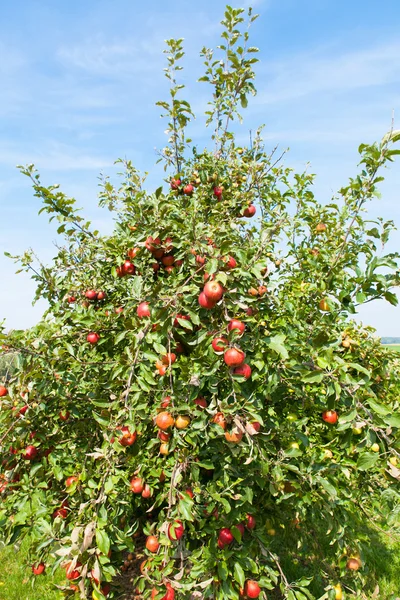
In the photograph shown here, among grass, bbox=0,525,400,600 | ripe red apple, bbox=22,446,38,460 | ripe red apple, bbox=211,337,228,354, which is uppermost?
ripe red apple, bbox=211,337,228,354

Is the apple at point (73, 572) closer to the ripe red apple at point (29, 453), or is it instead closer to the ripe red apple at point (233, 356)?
the ripe red apple at point (29, 453)

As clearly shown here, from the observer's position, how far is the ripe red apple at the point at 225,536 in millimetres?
2551

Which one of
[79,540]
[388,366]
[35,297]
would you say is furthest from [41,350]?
[388,366]

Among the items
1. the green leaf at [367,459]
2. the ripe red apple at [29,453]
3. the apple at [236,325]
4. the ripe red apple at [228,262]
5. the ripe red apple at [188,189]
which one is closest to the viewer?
the green leaf at [367,459]

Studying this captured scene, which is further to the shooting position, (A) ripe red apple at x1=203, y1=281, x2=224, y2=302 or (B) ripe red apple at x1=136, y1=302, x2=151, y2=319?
(B) ripe red apple at x1=136, y1=302, x2=151, y2=319

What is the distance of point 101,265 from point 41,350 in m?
1.05

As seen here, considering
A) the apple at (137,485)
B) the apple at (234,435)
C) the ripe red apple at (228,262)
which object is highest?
the ripe red apple at (228,262)

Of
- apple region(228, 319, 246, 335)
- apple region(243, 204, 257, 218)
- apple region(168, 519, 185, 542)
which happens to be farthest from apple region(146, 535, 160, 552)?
apple region(243, 204, 257, 218)

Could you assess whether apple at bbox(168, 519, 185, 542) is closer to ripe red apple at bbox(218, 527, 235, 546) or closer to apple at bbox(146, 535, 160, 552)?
ripe red apple at bbox(218, 527, 235, 546)

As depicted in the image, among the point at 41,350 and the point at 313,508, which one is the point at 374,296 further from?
the point at 41,350

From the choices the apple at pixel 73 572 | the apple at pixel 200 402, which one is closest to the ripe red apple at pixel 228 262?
the apple at pixel 200 402

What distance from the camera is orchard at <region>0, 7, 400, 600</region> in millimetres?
2219

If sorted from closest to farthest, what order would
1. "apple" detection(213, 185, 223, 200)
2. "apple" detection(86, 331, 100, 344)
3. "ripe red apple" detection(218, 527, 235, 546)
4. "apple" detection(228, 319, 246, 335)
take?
"apple" detection(228, 319, 246, 335) < "ripe red apple" detection(218, 527, 235, 546) < "apple" detection(86, 331, 100, 344) < "apple" detection(213, 185, 223, 200)

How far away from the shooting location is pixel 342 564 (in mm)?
2949
